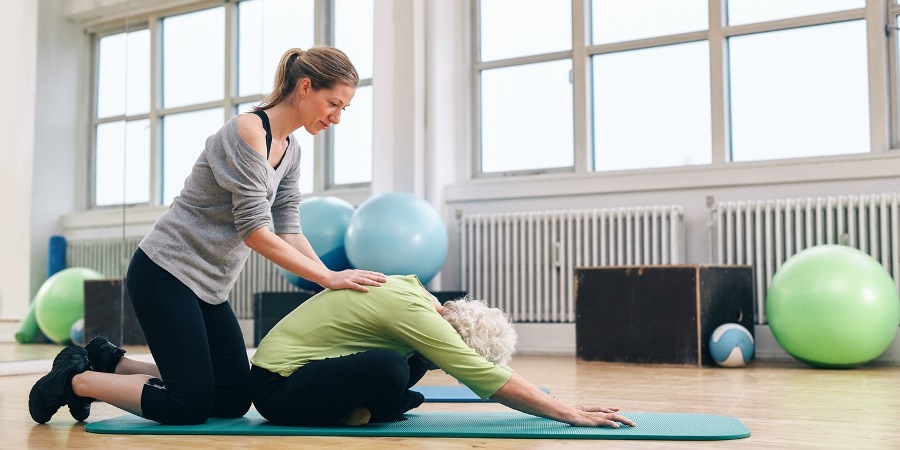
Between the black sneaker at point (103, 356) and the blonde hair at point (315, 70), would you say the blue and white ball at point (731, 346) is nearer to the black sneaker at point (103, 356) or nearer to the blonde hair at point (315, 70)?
the blonde hair at point (315, 70)

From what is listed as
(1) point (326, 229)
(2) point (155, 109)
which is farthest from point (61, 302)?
(1) point (326, 229)

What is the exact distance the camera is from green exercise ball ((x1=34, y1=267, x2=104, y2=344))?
4277mm

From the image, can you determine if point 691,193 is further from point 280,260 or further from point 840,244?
point 280,260

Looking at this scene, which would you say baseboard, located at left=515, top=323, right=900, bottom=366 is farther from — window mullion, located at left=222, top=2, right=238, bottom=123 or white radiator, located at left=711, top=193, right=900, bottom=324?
window mullion, located at left=222, top=2, right=238, bottom=123

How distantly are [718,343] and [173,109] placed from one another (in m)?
3.15

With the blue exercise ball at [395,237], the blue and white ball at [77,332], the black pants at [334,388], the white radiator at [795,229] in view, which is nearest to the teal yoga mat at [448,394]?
the black pants at [334,388]

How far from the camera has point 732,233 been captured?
5.02 m

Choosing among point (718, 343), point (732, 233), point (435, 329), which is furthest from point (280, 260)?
point (732, 233)

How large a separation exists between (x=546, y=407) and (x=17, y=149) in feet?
10.1

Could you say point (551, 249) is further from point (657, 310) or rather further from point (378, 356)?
point (378, 356)

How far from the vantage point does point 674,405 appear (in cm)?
284

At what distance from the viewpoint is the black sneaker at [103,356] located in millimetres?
2449

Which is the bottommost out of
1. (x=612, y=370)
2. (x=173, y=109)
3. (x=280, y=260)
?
(x=612, y=370)

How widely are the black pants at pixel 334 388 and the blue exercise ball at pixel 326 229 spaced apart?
8.65ft
